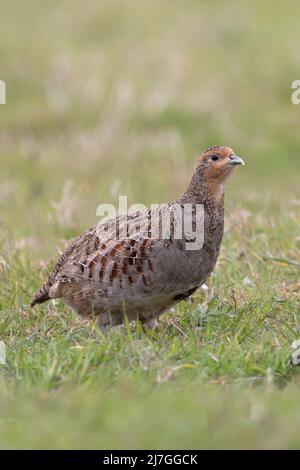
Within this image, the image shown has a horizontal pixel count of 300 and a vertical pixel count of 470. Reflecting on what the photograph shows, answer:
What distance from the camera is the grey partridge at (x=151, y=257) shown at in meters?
5.18

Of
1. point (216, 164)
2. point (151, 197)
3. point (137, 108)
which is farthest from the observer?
point (137, 108)

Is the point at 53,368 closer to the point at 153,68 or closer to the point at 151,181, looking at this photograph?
the point at 151,181

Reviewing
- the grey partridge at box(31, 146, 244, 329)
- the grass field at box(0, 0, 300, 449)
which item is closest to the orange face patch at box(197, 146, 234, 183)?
the grey partridge at box(31, 146, 244, 329)

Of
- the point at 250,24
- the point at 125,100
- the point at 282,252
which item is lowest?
the point at 282,252

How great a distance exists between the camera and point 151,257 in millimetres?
5195

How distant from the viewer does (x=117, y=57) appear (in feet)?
45.5

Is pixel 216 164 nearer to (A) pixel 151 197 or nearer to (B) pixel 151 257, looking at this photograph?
(B) pixel 151 257

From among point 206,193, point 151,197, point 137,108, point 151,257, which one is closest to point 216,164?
point 206,193

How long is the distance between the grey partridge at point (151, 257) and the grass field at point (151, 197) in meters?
0.19

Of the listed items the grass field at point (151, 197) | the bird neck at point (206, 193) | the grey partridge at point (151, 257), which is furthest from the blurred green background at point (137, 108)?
the bird neck at point (206, 193)

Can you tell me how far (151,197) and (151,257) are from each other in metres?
4.34

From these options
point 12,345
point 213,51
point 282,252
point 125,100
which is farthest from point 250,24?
point 12,345
